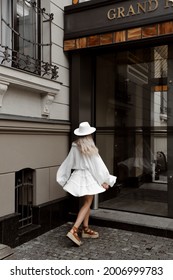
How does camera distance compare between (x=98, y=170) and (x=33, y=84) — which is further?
(x=33, y=84)

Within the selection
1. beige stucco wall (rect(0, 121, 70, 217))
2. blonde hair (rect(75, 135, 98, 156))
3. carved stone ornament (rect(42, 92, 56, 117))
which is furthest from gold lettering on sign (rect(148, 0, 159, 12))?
beige stucco wall (rect(0, 121, 70, 217))

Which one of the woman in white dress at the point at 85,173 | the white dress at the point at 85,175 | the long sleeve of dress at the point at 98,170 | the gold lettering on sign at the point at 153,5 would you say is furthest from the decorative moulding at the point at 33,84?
the gold lettering on sign at the point at 153,5

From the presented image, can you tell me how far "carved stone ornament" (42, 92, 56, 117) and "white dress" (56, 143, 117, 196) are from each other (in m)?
0.87

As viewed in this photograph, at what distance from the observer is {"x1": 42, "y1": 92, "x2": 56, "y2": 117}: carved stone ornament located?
16.9 feet

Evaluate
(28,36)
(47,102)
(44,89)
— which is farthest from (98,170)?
(28,36)

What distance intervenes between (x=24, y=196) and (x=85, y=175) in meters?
1.15

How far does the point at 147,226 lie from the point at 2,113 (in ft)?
9.73

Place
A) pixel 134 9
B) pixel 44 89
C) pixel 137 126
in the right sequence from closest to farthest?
pixel 44 89 < pixel 134 9 < pixel 137 126

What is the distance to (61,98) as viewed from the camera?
18.6 ft

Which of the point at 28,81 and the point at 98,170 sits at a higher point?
the point at 28,81

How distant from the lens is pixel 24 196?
5.04 meters

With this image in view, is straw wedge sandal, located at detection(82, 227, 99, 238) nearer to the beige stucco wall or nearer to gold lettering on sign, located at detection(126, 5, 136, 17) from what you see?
the beige stucco wall

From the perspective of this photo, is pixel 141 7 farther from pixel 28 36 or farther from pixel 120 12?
pixel 28 36
